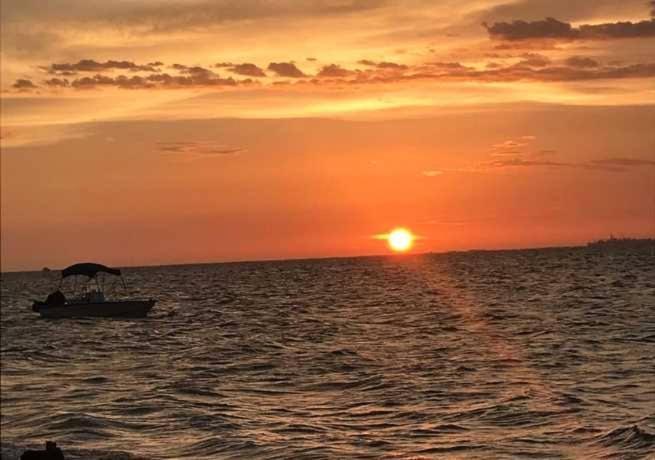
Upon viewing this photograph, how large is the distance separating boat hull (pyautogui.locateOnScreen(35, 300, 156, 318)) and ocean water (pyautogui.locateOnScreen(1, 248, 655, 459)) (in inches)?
60.7

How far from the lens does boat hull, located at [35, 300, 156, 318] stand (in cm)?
7594

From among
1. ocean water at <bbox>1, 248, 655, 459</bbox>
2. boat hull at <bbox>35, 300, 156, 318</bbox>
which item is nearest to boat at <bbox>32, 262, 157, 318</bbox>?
boat hull at <bbox>35, 300, 156, 318</bbox>

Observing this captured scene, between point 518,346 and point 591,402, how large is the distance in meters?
18.5

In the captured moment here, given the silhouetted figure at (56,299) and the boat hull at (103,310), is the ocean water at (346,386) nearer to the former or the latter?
the boat hull at (103,310)

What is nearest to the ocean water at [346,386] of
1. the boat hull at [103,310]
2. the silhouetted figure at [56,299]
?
the boat hull at [103,310]

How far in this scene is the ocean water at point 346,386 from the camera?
25.8m

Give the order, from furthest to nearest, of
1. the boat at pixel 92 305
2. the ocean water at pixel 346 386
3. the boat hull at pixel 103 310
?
the boat hull at pixel 103 310 → the boat at pixel 92 305 → the ocean water at pixel 346 386

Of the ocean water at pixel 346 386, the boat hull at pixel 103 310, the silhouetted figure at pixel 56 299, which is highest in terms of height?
the silhouetted figure at pixel 56 299

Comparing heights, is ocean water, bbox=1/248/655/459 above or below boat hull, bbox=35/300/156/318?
below

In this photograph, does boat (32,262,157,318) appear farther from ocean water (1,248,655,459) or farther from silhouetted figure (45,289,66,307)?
ocean water (1,248,655,459)

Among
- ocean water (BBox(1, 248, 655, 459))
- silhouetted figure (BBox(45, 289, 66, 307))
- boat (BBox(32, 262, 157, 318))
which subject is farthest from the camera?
silhouetted figure (BBox(45, 289, 66, 307))

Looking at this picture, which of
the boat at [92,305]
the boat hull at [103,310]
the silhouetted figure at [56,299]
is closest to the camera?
the boat at [92,305]

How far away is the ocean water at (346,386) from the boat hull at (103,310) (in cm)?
154

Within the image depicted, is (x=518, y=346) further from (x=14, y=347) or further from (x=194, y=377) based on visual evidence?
(x=14, y=347)
